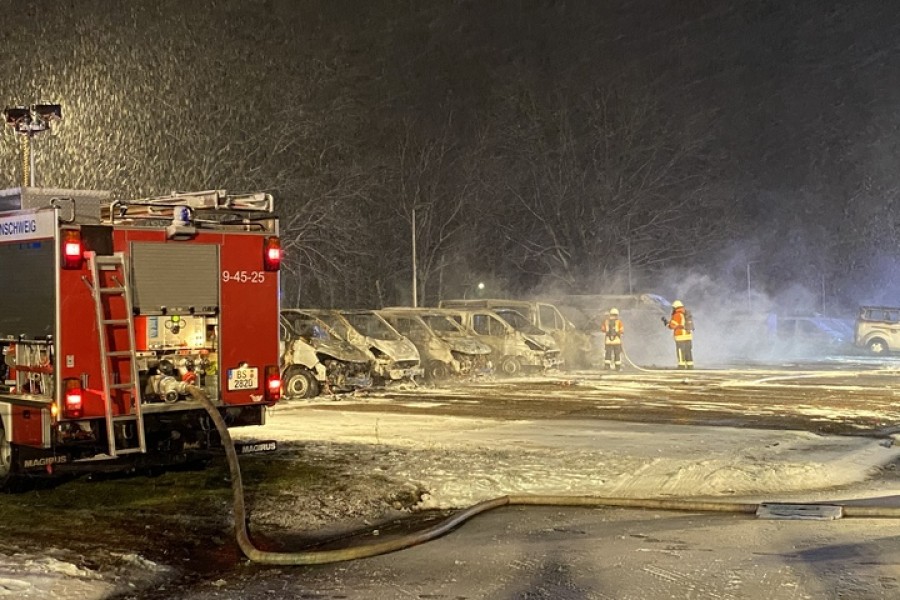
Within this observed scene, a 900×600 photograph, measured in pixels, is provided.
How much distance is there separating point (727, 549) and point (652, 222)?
40531 mm

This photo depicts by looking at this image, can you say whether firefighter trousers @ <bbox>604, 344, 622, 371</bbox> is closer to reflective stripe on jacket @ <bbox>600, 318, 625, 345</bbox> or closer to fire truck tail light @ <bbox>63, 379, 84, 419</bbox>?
reflective stripe on jacket @ <bbox>600, 318, 625, 345</bbox>

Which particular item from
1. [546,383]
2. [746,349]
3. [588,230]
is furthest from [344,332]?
[588,230]

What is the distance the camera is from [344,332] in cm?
2019

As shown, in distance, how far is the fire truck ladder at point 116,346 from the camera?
8.64m

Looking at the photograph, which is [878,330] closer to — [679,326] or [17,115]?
[679,326]

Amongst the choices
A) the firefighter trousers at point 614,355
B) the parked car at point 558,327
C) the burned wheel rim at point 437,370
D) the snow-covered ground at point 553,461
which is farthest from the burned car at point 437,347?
the snow-covered ground at point 553,461

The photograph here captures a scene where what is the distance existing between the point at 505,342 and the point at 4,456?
15.9m

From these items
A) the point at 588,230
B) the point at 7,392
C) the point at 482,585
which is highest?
the point at 588,230

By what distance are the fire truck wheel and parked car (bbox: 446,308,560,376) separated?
5.85 meters

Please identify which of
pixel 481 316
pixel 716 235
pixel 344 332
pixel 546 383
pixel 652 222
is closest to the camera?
pixel 344 332

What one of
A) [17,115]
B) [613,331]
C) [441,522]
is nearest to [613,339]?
[613,331]

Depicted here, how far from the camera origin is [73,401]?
8539 mm

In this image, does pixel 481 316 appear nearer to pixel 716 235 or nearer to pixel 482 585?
pixel 482 585

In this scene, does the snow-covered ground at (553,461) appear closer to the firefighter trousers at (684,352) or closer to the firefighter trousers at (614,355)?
the firefighter trousers at (614,355)
